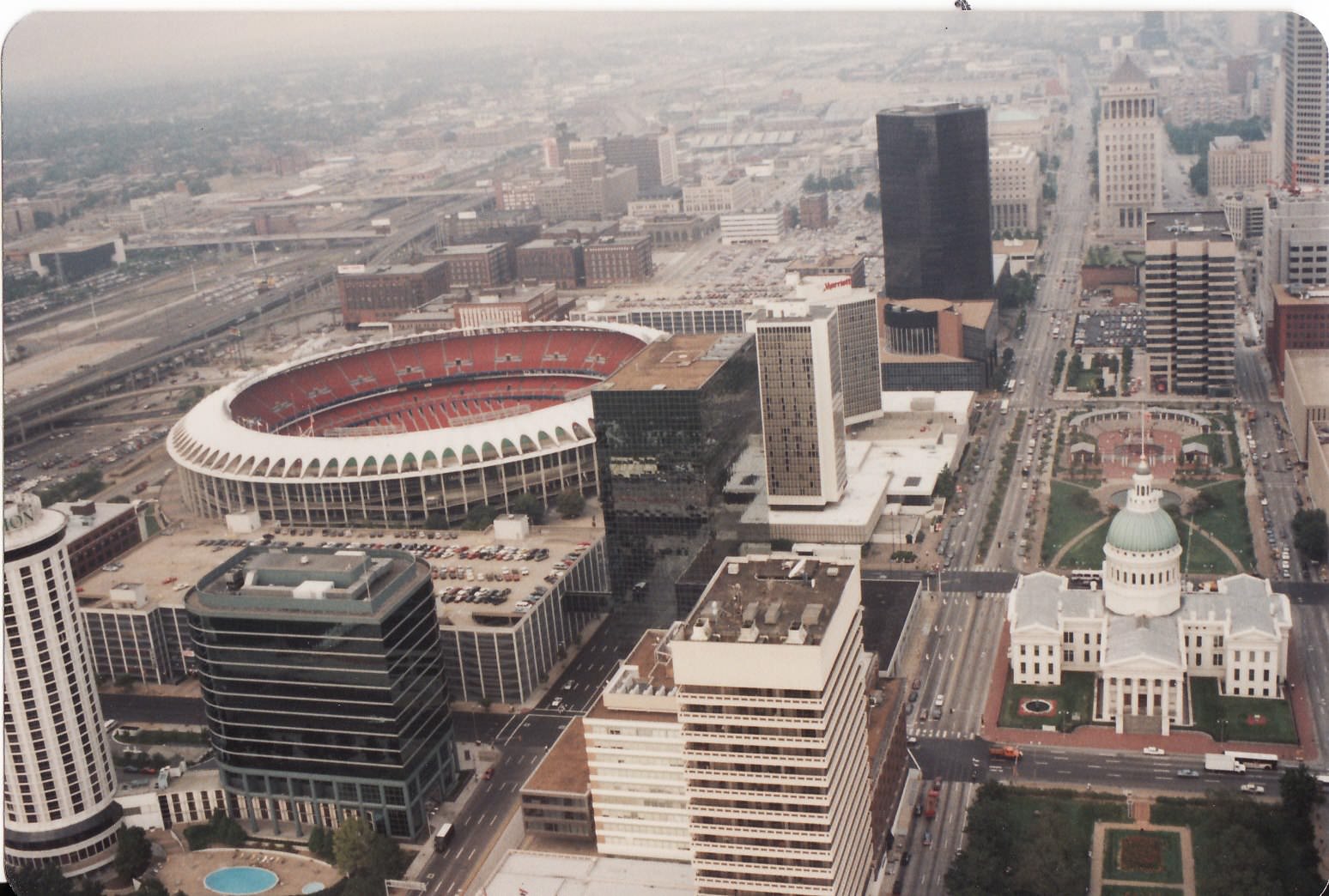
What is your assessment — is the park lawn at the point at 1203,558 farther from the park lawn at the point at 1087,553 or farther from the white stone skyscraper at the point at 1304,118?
the white stone skyscraper at the point at 1304,118

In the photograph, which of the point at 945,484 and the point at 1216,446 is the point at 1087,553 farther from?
the point at 1216,446

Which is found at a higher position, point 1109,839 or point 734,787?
point 734,787

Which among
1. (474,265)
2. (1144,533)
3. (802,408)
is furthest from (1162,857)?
(474,265)

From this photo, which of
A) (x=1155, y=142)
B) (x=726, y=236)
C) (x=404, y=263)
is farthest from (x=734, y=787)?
(x=1155, y=142)

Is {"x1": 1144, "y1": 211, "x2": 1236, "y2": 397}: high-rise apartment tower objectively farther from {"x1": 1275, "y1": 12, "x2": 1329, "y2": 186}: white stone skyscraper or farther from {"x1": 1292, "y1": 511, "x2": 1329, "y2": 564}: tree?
{"x1": 1292, "y1": 511, "x2": 1329, "y2": 564}: tree

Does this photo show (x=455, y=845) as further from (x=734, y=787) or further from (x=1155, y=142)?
(x=1155, y=142)

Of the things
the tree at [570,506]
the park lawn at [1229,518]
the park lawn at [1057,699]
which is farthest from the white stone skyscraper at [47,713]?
the park lawn at [1229,518]
